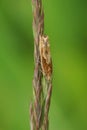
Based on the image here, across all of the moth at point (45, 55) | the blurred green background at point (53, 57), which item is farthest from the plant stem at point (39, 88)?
the blurred green background at point (53, 57)

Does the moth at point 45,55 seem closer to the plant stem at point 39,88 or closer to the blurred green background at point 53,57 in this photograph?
the plant stem at point 39,88

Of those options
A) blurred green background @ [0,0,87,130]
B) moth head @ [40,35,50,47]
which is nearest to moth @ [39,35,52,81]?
moth head @ [40,35,50,47]

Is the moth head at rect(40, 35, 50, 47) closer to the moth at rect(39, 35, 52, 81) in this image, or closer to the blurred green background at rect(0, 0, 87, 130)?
the moth at rect(39, 35, 52, 81)

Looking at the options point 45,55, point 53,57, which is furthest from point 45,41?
point 53,57

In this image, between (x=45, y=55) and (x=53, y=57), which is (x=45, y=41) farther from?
(x=53, y=57)

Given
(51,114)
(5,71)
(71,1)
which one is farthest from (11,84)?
(71,1)
